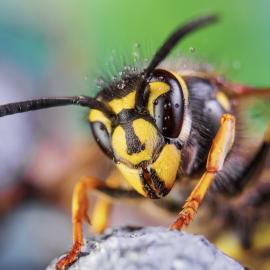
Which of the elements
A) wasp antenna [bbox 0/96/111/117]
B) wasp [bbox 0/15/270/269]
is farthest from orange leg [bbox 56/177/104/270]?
wasp antenna [bbox 0/96/111/117]

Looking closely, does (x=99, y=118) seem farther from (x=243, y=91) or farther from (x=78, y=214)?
(x=243, y=91)

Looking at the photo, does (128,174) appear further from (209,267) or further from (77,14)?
(77,14)

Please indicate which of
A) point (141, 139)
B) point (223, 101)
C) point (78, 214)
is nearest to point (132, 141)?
point (141, 139)

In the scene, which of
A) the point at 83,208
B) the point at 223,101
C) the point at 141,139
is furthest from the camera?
the point at 223,101

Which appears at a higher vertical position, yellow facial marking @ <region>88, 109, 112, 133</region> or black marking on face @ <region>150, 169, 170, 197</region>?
yellow facial marking @ <region>88, 109, 112, 133</region>

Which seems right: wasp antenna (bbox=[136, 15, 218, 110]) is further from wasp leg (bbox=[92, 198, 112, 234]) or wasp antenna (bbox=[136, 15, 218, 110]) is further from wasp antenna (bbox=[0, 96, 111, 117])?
wasp leg (bbox=[92, 198, 112, 234])

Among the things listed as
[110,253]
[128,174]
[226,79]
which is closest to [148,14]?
[226,79]
